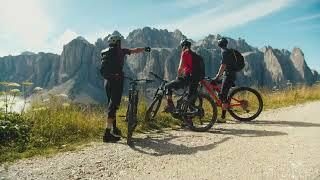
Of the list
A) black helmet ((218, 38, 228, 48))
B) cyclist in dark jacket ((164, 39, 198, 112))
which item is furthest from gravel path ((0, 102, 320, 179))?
black helmet ((218, 38, 228, 48))

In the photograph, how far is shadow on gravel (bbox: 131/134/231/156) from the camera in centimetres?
893

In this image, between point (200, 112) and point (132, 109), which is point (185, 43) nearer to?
point (200, 112)

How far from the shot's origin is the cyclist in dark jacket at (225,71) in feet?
42.1

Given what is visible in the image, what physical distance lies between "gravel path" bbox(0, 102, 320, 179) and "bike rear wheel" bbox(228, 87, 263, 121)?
178cm

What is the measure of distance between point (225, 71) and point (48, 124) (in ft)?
17.2

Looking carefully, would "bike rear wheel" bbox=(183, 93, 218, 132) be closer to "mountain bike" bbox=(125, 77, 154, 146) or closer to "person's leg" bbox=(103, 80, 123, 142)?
"mountain bike" bbox=(125, 77, 154, 146)

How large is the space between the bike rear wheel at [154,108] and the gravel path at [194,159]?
0.97 m

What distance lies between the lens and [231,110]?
13.3 metres

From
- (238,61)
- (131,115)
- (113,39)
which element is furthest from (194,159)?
(238,61)

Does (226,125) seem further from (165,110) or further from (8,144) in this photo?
(8,144)

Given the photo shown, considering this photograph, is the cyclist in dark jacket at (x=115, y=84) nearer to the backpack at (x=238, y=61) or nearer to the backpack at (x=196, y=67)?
the backpack at (x=196, y=67)

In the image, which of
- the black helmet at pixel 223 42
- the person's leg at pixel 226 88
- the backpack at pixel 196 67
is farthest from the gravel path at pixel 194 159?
the black helmet at pixel 223 42

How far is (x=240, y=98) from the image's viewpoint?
520 inches

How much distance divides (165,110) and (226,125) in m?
1.82
